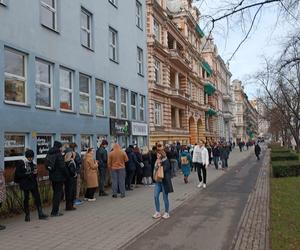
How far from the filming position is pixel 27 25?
51.4ft

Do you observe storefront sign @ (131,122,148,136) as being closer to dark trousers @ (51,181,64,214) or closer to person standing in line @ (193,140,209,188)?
person standing in line @ (193,140,209,188)

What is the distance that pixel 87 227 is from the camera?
10070mm

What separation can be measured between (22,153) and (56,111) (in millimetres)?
2891

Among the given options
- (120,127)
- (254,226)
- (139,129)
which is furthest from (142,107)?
(254,226)

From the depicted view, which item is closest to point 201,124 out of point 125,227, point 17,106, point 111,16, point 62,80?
point 111,16

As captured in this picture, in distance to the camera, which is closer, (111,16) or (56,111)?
(56,111)

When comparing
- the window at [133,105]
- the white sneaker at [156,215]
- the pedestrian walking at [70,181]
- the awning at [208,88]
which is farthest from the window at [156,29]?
the awning at [208,88]

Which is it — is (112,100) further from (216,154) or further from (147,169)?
(216,154)

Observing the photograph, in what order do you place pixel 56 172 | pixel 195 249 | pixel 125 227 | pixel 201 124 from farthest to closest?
1. pixel 201 124
2. pixel 56 172
3. pixel 125 227
4. pixel 195 249

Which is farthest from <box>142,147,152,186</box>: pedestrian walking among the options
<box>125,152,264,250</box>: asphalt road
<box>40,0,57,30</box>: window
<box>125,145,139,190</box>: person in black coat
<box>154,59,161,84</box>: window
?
<box>154,59,161,84</box>: window

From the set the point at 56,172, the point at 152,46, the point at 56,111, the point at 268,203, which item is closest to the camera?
the point at 56,172

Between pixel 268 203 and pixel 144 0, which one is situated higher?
pixel 144 0

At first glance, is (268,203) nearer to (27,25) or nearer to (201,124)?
(27,25)

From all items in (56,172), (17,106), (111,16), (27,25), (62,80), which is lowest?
(56,172)
